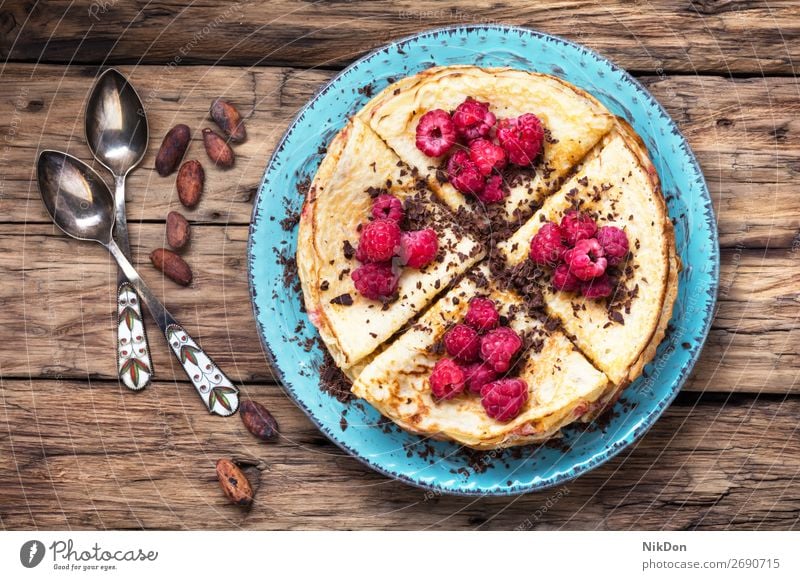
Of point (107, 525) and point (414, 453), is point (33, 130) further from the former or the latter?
point (414, 453)

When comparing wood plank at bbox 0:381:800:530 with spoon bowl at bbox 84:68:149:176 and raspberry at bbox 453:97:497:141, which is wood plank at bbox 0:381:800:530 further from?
raspberry at bbox 453:97:497:141

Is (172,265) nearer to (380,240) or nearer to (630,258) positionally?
(380,240)

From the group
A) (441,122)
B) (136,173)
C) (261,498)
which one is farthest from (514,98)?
(261,498)

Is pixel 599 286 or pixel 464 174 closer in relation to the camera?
pixel 599 286

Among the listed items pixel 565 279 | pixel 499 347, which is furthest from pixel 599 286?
pixel 499 347

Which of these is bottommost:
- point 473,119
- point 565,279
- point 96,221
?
point 565,279

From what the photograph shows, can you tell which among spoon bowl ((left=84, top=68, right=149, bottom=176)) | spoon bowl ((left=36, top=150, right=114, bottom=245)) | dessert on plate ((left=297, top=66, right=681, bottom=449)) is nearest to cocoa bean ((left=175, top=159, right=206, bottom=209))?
spoon bowl ((left=84, top=68, right=149, bottom=176))
